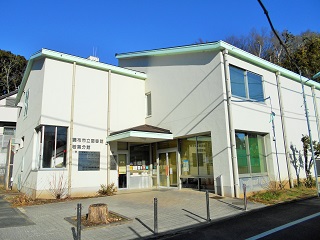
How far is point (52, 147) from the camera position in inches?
531

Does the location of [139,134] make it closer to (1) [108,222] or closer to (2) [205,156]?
(2) [205,156]

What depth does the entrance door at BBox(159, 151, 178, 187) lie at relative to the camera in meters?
15.6

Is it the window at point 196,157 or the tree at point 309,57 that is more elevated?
the tree at point 309,57

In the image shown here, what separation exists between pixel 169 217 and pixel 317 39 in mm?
27530

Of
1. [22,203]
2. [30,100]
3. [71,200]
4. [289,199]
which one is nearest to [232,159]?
[289,199]

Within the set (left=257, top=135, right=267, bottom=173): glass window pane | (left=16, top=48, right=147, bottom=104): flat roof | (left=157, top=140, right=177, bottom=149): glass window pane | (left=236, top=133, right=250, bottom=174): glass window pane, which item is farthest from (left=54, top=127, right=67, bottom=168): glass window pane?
(left=257, top=135, right=267, bottom=173): glass window pane

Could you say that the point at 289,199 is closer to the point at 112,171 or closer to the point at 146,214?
the point at 146,214

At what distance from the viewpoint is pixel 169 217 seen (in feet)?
27.0

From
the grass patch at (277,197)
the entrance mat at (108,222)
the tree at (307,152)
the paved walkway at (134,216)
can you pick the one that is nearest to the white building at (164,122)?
the tree at (307,152)

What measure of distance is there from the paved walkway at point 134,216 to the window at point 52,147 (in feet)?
8.21

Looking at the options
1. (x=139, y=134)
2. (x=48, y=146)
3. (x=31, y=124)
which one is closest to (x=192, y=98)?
(x=139, y=134)

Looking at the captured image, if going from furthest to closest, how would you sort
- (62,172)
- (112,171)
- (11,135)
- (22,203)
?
(11,135) < (112,171) < (62,172) < (22,203)

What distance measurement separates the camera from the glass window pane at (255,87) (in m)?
14.6

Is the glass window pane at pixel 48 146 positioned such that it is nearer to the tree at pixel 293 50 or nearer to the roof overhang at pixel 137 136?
the roof overhang at pixel 137 136
